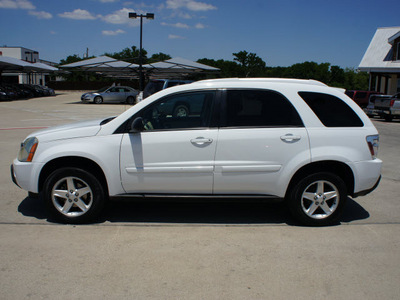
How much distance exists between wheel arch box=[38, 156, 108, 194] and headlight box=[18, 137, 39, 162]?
0.22 meters

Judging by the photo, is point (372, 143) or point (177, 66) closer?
point (372, 143)

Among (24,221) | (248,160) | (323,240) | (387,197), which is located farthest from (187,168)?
(387,197)

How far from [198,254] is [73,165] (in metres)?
1.92

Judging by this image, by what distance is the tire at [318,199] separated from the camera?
4.66m

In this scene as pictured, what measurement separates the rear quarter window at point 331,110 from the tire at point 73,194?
274 centimetres

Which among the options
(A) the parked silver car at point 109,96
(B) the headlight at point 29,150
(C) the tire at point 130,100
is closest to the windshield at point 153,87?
(B) the headlight at point 29,150

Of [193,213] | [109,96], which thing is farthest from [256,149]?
[109,96]

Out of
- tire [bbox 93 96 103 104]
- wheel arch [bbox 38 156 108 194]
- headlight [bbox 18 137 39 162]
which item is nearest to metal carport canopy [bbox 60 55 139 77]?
tire [bbox 93 96 103 104]

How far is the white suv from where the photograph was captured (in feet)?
15.0

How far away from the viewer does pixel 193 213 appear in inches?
209

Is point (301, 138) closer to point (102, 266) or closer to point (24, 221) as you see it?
point (102, 266)

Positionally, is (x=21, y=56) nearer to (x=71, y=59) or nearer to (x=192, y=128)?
(x=71, y=59)

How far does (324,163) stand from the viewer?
4.75 meters

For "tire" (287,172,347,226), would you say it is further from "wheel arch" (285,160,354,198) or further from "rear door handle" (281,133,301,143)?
"rear door handle" (281,133,301,143)
